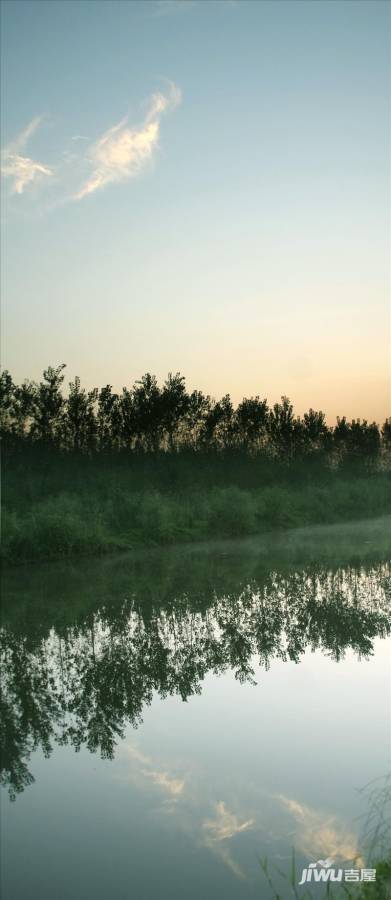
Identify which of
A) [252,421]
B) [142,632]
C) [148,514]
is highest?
[252,421]

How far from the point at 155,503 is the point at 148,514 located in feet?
1.41

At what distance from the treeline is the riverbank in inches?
205

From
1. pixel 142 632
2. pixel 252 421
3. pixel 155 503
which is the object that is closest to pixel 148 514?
pixel 155 503

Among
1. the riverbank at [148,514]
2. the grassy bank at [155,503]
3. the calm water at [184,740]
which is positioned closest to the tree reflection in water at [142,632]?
the calm water at [184,740]

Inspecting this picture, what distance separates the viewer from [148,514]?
21.0m

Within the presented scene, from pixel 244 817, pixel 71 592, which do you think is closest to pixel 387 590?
pixel 71 592

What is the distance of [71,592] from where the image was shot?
12.8m

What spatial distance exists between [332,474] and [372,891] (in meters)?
39.7

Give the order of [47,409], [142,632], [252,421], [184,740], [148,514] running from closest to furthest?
[184,740]
[142,632]
[148,514]
[47,409]
[252,421]

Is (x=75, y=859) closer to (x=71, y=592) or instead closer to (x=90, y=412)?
(x=71, y=592)

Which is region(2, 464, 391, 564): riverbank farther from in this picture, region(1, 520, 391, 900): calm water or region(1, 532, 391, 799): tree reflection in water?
region(1, 520, 391, 900): calm water

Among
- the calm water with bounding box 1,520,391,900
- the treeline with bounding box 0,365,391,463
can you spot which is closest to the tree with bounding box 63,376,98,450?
the treeline with bounding box 0,365,391,463

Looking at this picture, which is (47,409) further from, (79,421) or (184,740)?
(184,740)

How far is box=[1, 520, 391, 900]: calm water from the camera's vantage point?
12.0 ft
